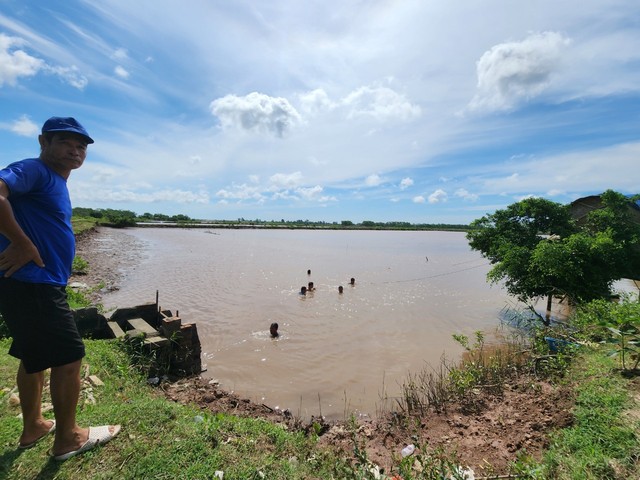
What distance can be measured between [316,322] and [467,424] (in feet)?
25.8

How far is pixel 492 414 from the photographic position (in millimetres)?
4816

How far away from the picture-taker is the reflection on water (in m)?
7.27

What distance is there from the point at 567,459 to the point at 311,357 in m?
6.40

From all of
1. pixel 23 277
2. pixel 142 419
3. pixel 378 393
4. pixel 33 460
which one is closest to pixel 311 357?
pixel 378 393

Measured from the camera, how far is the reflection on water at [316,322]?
7273mm

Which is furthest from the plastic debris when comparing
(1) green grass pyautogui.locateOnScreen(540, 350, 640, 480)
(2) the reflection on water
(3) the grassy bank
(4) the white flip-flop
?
(4) the white flip-flop

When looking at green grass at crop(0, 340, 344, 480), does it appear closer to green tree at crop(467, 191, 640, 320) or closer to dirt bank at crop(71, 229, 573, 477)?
dirt bank at crop(71, 229, 573, 477)

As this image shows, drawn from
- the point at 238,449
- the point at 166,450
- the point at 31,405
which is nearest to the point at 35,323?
the point at 31,405

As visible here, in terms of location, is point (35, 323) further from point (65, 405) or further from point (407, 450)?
point (407, 450)

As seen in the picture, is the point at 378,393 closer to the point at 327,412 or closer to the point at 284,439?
the point at 327,412

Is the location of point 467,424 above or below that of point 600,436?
below

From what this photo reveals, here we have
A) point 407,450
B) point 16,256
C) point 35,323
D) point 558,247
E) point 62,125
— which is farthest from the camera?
point 558,247

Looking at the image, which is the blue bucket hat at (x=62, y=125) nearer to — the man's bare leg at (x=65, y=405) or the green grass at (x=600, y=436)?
the man's bare leg at (x=65, y=405)

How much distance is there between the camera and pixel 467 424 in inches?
183
